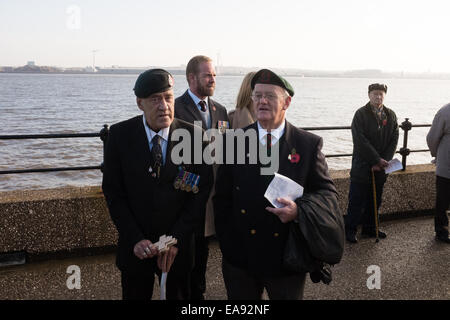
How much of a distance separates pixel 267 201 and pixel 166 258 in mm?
785

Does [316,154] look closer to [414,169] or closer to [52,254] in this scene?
[52,254]

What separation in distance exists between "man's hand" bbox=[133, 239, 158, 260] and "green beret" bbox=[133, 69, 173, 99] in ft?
3.05

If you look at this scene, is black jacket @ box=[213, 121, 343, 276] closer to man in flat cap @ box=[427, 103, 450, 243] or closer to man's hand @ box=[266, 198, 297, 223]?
man's hand @ box=[266, 198, 297, 223]

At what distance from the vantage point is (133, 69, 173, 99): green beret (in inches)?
107

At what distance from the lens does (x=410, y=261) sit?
479 cm

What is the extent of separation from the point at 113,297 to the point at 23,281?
3.18ft

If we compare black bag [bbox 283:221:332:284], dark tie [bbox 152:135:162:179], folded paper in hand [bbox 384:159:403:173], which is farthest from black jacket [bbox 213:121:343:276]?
folded paper in hand [bbox 384:159:403:173]

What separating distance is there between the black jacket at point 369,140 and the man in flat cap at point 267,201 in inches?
117

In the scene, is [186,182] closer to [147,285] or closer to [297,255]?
[147,285]

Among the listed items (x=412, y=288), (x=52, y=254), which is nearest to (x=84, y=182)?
(x=52, y=254)

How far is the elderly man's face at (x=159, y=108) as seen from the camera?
2.76 metres

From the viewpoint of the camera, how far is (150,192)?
2799 mm

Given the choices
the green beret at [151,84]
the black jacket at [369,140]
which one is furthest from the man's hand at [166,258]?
the black jacket at [369,140]

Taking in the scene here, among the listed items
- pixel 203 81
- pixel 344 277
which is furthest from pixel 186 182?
pixel 344 277
